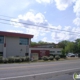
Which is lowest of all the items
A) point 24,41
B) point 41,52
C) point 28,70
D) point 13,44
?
point 28,70

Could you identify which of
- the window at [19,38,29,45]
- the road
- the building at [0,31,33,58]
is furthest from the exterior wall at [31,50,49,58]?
the road

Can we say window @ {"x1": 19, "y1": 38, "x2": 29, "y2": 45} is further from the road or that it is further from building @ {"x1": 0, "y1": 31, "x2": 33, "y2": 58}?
the road

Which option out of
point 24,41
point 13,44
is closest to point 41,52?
point 24,41

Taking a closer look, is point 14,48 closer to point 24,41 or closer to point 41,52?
point 24,41

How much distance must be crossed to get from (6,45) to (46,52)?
14.0 m

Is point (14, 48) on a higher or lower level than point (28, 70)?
higher

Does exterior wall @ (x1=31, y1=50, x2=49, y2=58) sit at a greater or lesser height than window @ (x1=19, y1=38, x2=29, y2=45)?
lesser

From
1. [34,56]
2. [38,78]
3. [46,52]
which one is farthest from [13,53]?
[38,78]

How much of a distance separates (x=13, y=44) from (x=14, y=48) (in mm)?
1191

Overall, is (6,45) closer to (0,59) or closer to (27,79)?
(0,59)

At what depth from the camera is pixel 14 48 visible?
58.4 m

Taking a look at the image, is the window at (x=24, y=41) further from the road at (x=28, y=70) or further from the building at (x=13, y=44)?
the road at (x=28, y=70)

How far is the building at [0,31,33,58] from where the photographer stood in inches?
2183

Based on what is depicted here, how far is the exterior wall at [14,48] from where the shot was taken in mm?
56841
